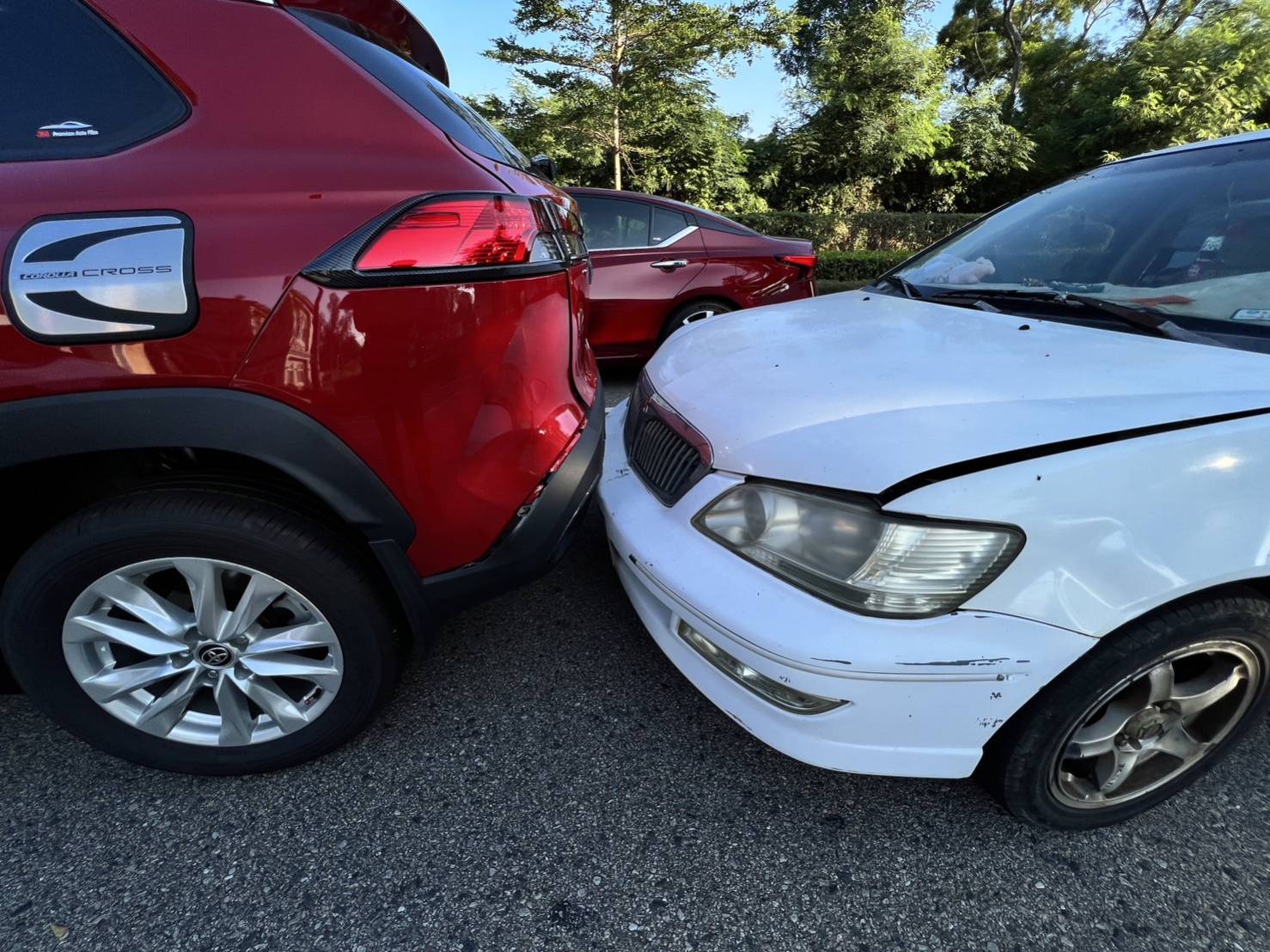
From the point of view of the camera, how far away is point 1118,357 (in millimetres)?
1441

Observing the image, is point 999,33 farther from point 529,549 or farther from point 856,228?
point 529,549

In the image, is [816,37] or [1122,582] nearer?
[1122,582]

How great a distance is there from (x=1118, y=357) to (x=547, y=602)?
1.83m

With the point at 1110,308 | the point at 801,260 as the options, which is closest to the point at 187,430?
the point at 1110,308

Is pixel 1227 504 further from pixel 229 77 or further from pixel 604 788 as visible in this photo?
pixel 229 77

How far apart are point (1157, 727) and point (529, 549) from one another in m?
1.53

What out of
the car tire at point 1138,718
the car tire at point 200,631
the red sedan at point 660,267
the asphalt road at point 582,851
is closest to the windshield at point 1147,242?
the car tire at point 1138,718

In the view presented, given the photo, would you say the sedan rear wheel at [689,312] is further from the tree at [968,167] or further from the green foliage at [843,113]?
the tree at [968,167]

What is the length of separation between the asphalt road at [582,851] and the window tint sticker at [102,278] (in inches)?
45.2

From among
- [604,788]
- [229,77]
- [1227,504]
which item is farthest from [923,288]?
[229,77]

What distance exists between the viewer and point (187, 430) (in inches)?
51.5

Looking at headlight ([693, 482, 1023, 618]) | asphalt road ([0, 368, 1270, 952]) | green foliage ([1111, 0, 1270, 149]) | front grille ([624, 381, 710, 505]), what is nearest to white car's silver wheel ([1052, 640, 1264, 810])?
asphalt road ([0, 368, 1270, 952])

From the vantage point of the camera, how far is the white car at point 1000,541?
1208mm

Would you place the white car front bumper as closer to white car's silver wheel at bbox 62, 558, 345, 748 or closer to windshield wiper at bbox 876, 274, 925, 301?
white car's silver wheel at bbox 62, 558, 345, 748
